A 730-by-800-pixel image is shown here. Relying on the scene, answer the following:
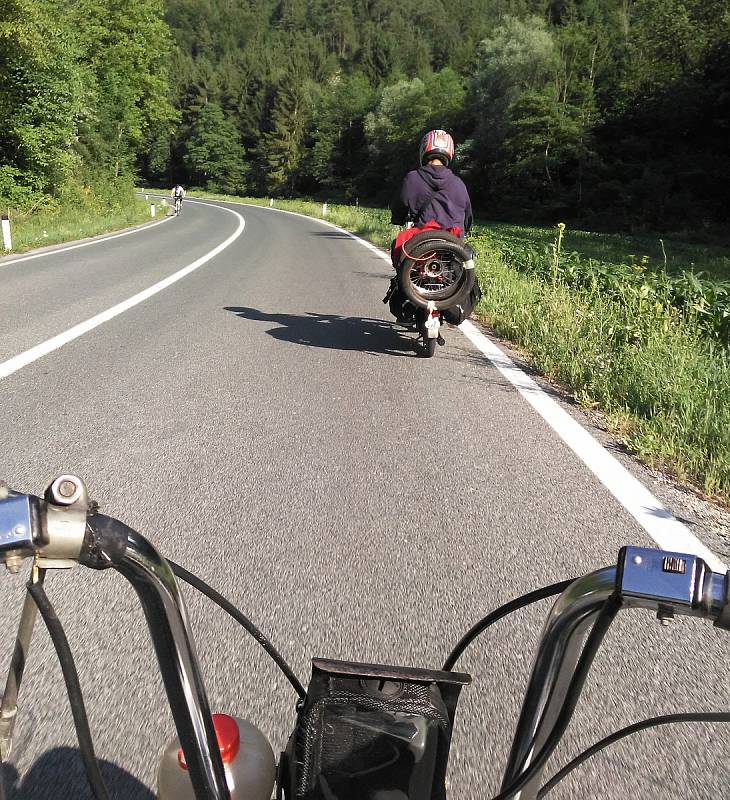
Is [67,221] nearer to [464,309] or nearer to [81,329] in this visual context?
[81,329]

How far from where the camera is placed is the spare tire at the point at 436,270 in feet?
22.8

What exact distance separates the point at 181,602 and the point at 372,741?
1.49 feet

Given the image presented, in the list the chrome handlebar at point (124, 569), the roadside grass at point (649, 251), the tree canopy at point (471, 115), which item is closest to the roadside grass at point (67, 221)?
the tree canopy at point (471, 115)

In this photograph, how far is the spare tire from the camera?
22.8 feet

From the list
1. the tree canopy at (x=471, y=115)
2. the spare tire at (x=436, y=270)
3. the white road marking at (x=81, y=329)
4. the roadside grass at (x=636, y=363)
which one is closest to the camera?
the roadside grass at (x=636, y=363)

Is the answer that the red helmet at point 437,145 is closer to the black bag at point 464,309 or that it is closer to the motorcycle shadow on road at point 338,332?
the black bag at point 464,309

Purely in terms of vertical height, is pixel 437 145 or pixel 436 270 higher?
pixel 437 145

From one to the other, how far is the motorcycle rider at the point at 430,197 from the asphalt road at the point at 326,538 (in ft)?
4.16

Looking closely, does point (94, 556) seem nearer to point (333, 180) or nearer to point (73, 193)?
point (73, 193)

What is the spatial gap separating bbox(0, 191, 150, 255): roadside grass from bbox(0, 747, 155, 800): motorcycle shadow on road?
1768 cm

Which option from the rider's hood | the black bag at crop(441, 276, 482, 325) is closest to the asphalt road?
the black bag at crop(441, 276, 482, 325)

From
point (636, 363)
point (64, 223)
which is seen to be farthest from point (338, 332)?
point (64, 223)

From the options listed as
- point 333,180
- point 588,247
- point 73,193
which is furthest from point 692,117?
point 333,180

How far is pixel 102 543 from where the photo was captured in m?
0.96
